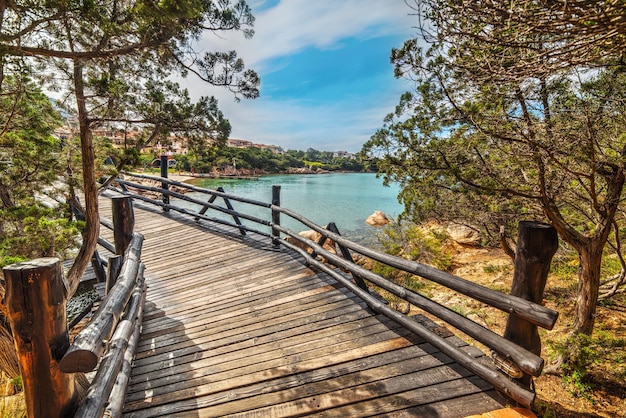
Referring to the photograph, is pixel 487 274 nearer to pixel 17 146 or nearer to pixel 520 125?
pixel 520 125

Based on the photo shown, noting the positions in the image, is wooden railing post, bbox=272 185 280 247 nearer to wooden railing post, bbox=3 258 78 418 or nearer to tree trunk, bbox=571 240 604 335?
wooden railing post, bbox=3 258 78 418

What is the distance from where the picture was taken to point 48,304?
1229 mm

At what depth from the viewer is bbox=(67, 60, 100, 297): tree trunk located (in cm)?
397

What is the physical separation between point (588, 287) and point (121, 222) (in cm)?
604

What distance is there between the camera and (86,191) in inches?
170

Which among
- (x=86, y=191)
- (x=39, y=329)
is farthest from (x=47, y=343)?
(x=86, y=191)

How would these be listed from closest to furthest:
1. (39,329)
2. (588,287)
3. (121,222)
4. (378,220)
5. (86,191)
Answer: (39,329) < (121,222) < (588,287) < (86,191) < (378,220)

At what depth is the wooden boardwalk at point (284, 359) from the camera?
1981 millimetres

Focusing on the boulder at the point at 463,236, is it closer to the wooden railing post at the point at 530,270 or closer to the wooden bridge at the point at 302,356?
the wooden bridge at the point at 302,356

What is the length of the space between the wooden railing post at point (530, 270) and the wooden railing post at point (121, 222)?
3855 millimetres

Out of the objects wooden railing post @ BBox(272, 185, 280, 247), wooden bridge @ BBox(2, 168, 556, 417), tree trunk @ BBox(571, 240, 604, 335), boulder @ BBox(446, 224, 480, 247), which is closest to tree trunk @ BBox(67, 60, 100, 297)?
wooden bridge @ BBox(2, 168, 556, 417)

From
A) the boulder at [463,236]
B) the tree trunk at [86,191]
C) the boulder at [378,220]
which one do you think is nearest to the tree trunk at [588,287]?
the tree trunk at [86,191]

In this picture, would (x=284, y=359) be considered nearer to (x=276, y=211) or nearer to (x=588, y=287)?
(x=276, y=211)

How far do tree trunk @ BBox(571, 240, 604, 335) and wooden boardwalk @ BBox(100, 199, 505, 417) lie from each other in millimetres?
2722
